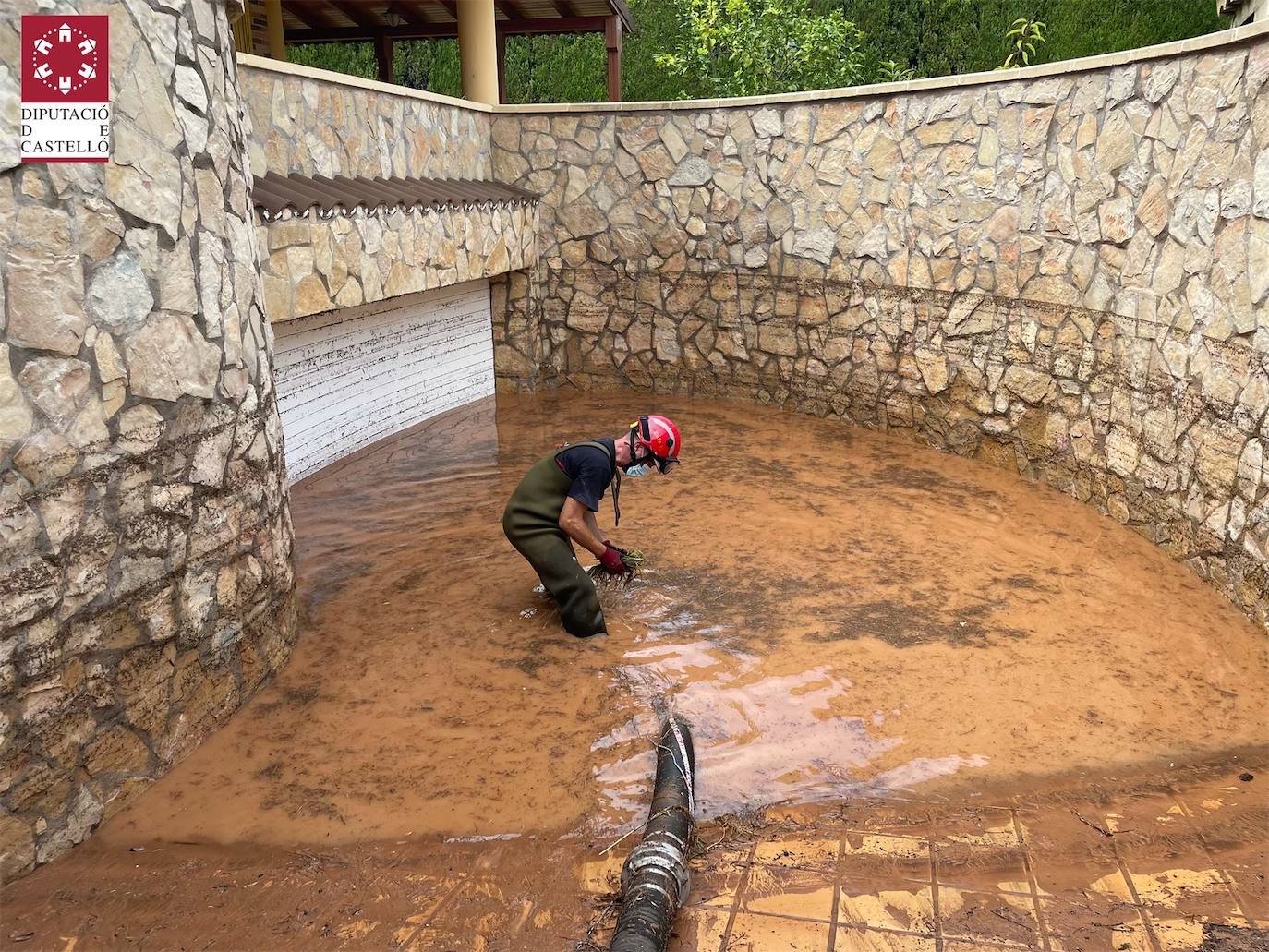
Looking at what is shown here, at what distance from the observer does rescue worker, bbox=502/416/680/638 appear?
5.68 metres

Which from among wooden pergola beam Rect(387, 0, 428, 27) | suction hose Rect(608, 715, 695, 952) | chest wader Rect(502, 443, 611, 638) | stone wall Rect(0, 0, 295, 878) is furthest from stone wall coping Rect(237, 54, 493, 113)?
suction hose Rect(608, 715, 695, 952)

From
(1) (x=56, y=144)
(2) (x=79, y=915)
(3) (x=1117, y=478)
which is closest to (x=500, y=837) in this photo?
(2) (x=79, y=915)

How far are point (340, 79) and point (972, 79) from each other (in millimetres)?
5336

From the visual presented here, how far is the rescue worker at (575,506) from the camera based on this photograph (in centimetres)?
568

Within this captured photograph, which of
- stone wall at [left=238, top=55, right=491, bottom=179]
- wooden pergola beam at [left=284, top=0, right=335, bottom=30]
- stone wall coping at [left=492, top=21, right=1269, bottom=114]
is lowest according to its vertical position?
stone wall at [left=238, top=55, right=491, bottom=179]

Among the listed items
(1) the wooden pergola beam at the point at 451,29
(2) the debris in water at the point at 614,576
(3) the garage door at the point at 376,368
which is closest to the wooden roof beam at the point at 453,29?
(1) the wooden pergola beam at the point at 451,29

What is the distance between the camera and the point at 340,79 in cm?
835

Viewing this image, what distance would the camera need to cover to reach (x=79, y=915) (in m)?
3.56

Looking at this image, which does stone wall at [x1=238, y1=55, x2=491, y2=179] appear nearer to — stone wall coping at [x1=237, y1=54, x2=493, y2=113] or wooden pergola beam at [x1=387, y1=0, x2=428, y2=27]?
stone wall coping at [x1=237, y1=54, x2=493, y2=113]

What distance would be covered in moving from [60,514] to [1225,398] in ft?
20.5

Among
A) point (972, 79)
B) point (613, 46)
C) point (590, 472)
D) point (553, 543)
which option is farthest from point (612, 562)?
point (613, 46)

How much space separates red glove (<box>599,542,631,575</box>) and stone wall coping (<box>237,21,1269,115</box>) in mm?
4382

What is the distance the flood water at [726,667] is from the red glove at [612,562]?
171mm

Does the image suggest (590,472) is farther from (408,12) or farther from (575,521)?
(408,12)
